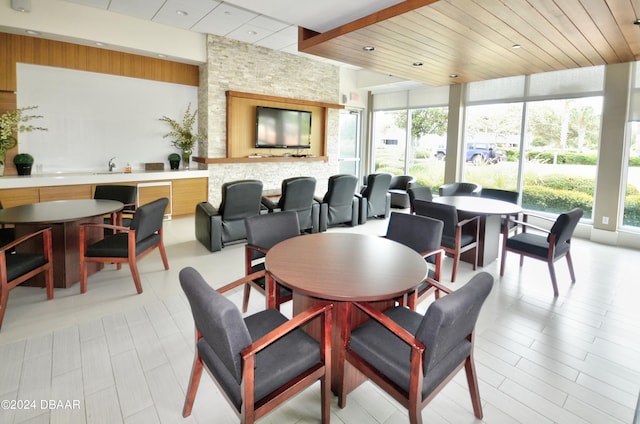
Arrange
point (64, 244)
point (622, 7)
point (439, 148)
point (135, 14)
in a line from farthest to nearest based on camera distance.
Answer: point (439, 148) < point (135, 14) < point (64, 244) < point (622, 7)

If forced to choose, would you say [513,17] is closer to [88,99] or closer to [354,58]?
[354,58]

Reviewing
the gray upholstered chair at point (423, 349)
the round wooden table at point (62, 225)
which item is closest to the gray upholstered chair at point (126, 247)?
the round wooden table at point (62, 225)

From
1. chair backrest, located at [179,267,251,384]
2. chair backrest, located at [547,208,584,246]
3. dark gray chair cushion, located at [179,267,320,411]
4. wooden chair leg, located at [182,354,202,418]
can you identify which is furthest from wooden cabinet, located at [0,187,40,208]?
chair backrest, located at [547,208,584,246]

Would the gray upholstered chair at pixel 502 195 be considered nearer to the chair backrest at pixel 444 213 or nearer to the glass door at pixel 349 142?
the chair backrest at pixel 444 213

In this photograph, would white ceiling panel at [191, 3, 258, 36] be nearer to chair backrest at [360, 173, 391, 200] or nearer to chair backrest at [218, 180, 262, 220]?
chair backrest at [218, 180, 262, 220]

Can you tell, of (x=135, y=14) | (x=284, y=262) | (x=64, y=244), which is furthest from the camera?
(x=135, y=14)

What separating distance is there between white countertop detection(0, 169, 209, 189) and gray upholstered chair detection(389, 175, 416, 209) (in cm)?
435

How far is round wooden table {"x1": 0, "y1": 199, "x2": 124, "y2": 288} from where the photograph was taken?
337 centimetres

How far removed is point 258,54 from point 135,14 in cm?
245

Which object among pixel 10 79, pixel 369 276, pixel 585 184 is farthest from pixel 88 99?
pixel 585 184

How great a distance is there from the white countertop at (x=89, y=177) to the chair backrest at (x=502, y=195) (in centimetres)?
527

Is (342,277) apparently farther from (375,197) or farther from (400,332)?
(375,197)

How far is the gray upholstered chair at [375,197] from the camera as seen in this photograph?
22.1 feet

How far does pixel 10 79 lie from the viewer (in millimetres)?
5457
